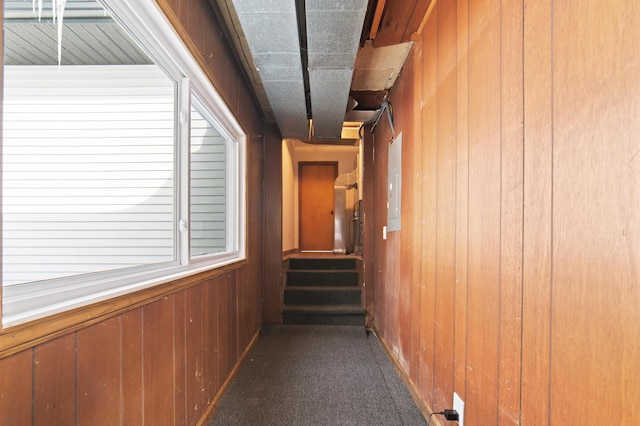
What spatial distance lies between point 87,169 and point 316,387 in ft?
6.45

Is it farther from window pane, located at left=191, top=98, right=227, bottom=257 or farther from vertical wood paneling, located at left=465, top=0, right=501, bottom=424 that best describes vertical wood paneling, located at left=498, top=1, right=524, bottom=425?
window pane, located at left=191, top=98, right=227, bottom=257

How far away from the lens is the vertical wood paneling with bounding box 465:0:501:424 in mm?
1141

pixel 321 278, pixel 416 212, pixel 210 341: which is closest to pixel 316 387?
pixel 210 341

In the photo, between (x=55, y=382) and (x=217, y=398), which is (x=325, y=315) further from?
(x=55, y=382)

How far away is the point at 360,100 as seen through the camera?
10.4 feet

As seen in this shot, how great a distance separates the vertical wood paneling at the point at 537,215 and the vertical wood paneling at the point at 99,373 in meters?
1.30

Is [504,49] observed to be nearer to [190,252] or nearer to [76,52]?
[190,252]

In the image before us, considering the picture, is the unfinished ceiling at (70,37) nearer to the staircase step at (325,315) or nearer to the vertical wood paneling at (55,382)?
the vertical wood paneling at (55,382)

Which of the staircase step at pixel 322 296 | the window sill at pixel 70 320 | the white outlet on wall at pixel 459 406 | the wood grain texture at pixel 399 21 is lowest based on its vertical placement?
the staircase step at pixel 322 296

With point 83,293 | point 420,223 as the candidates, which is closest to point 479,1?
point 420,223

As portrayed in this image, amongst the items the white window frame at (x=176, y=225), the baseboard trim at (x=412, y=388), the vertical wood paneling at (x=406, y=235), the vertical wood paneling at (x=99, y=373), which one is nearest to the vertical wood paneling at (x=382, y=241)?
the baseboard trim at (x=412, y=388)

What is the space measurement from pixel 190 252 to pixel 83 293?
76 cm

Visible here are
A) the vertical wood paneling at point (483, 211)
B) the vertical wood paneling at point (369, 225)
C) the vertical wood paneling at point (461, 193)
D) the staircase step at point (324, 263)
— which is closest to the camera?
the vertical wood paneling at point (483, 211)

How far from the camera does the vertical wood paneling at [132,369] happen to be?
107cm
